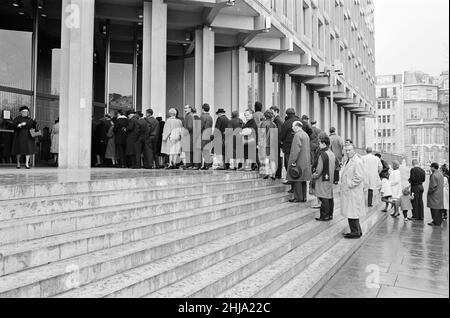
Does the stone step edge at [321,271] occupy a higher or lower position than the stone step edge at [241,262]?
lower

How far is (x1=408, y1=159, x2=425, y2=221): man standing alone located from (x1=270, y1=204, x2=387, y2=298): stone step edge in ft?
15.7

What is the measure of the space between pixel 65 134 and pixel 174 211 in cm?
623

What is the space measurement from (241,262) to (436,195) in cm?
876

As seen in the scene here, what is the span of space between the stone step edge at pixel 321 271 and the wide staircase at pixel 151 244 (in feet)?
0.05

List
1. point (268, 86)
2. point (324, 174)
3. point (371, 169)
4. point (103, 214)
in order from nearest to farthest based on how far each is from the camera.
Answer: point (103, 214), point (324, 174), point (371, 169), point (268, 86)

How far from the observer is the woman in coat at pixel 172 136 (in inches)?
476

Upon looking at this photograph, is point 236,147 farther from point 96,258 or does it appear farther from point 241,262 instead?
point 96,258

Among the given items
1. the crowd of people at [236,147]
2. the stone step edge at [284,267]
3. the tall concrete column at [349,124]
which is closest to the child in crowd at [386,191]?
the crowd of people at [236,147]

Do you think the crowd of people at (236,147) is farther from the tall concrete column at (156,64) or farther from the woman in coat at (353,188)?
the tall concrete column at (156,64)

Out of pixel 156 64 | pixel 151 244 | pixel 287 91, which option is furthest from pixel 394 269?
pixel 287 91

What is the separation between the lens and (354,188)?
7980 millimetres

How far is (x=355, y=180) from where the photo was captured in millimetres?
7914

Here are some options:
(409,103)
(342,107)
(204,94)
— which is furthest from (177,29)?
(409,103)

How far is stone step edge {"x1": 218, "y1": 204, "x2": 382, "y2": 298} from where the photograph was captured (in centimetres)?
465
